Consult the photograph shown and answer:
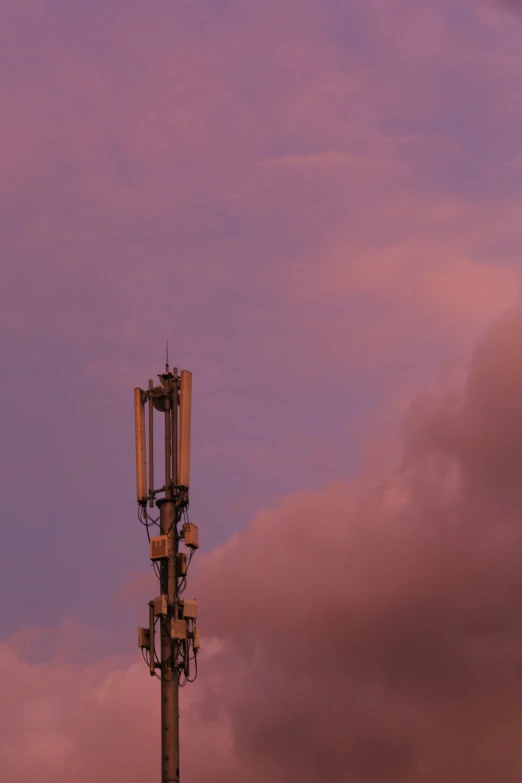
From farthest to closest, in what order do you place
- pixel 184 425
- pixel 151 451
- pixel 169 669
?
pixel 151 451 < pixel 184 425 < pixel 169 669

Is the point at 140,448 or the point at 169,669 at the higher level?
the point at 140,448

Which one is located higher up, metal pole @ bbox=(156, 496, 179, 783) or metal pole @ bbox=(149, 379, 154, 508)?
metal pole @ bbox=(149, 379, 154, 508)

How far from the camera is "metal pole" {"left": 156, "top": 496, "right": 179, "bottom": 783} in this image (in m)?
53.5

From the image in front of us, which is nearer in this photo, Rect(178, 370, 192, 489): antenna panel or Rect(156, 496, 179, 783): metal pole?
Rect(156, 496, 179, 783): metal pole

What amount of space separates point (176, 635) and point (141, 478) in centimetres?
703

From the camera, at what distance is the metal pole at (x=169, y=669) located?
5347 cm

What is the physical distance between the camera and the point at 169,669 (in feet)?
179

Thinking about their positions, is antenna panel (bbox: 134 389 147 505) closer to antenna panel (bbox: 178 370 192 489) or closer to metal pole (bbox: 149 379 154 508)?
metal pole (bbox: 149 379 154 508)

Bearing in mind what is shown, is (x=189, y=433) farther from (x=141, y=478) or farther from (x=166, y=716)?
(x=166, y=716)

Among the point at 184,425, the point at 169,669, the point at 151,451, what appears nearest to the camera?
the point at 169,669

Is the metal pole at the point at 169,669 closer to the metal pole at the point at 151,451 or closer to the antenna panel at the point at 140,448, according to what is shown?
the metal pole at the point at 151,451

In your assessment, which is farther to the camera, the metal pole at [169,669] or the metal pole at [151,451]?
the metal pole at [151,451]

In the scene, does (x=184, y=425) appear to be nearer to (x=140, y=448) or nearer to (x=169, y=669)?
(x=140, y=448)

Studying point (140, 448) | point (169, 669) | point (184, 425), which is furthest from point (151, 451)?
point (169, 669)
